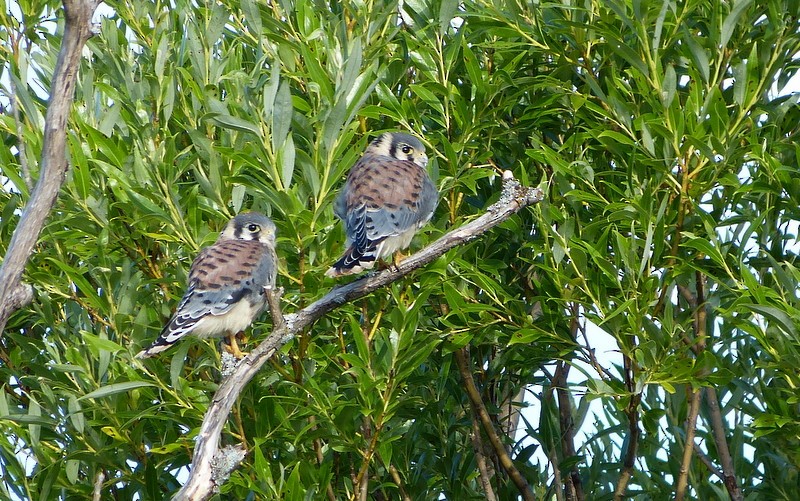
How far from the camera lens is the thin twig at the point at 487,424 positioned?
476 centimetres

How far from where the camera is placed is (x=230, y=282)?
15.4 ft

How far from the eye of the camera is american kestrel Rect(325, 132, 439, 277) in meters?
4.20

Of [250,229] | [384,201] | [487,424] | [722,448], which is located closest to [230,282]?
[250,229]

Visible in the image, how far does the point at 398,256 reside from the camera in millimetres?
4539

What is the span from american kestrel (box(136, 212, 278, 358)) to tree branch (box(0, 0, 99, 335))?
1155mm

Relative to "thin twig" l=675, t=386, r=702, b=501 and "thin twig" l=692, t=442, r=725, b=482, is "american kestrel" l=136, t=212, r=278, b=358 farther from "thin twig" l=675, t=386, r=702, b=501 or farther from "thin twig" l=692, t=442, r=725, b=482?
"thin twig" l=692, t=442, r=725, b=482

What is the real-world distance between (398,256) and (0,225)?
163 cm

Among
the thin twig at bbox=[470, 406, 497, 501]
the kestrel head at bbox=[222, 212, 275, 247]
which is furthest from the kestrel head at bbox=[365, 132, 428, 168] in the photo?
the thin twig at bbox=[470, 406, 497, 501]

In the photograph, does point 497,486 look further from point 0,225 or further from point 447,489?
point 0,225

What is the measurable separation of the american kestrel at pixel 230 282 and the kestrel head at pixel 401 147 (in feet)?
2.18

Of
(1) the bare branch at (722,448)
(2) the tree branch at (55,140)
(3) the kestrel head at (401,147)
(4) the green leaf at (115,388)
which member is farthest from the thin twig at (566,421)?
(2) the tree branch at (55,140)

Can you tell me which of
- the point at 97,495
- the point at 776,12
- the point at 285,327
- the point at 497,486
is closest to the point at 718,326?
the point at 497,486

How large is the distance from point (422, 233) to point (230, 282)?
832 millimetres

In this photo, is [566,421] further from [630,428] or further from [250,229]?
[250,229]
